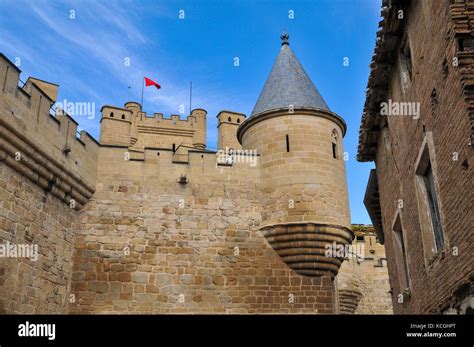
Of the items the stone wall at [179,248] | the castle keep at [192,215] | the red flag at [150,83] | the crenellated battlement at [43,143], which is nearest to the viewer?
the crenellated battlement at [43,143]

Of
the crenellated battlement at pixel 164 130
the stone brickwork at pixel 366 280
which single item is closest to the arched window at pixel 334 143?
the stone brickwork at pixel 366 280

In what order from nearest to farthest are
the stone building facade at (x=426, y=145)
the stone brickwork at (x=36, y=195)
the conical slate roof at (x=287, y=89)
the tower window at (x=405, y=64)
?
the stone building facade at (x=426, y=145) < the tower window at (x=405, y=64) < the stone brickwork at (x=36, y=195) < the conical slate roof at (x=287, y=89)

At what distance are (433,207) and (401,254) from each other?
2.69m

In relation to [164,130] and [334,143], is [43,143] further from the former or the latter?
[164,130]

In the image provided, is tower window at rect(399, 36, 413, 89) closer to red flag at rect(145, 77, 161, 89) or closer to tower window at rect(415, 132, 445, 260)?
tower window at rect(415, 132, 445, 260)

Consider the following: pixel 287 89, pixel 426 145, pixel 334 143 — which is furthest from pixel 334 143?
pixel 426 145

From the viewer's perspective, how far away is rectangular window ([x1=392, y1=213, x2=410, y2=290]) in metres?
9.81

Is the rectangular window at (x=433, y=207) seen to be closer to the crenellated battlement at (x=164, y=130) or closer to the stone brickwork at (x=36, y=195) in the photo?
the stone brickwork at (x=36, y=195)

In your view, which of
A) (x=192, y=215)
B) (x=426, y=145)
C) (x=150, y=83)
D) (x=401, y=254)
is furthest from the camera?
(x=150, y=83)

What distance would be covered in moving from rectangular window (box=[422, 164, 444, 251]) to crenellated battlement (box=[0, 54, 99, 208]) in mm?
7652

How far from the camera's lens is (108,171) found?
13.5 m

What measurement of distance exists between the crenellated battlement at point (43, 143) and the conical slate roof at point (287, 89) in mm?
4895

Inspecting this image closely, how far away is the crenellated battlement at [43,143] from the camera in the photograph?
32.9 feet

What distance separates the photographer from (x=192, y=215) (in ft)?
43.5
